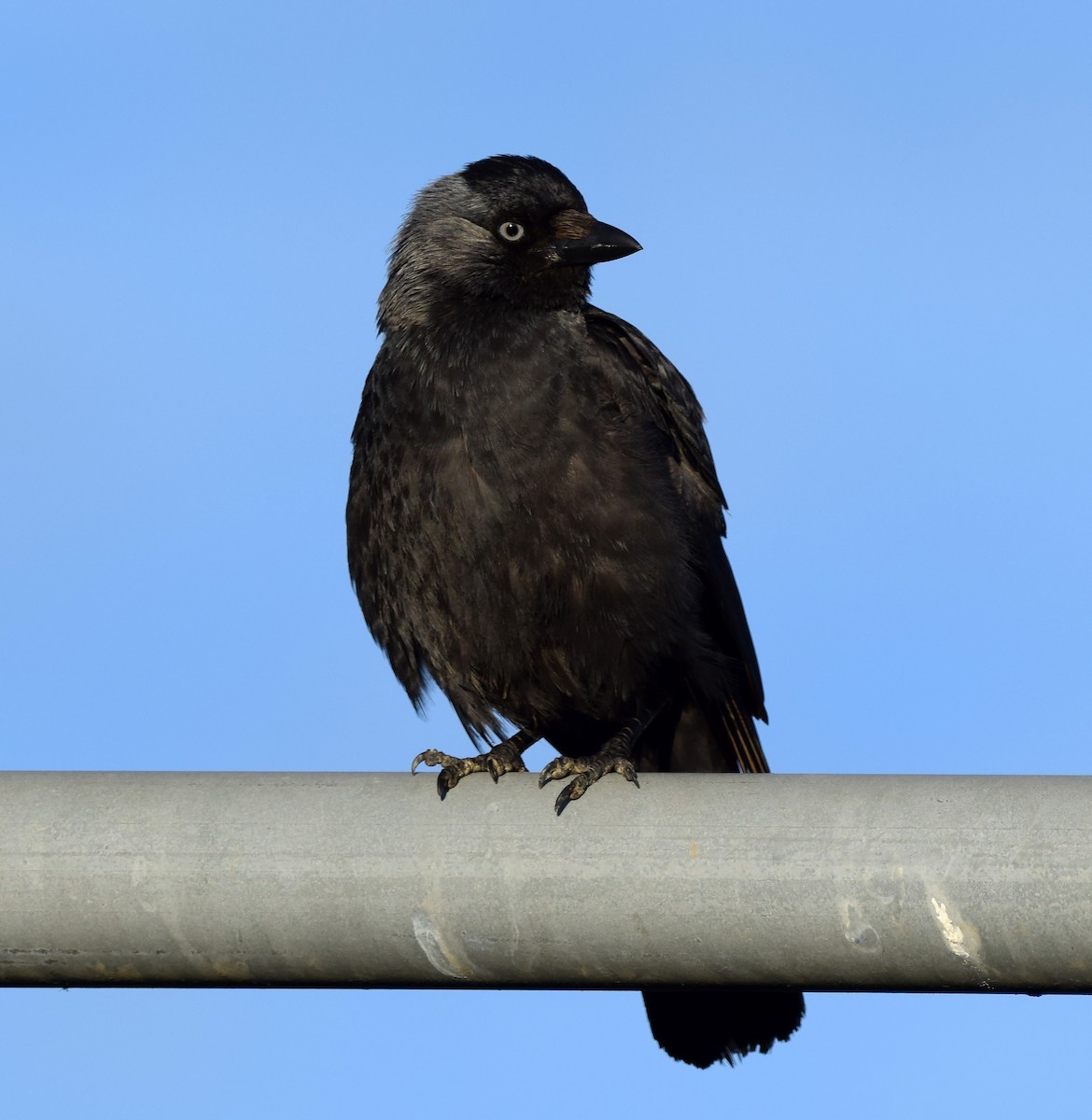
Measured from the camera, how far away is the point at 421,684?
5.55 m

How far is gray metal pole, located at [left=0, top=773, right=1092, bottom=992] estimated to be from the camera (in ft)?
7.50

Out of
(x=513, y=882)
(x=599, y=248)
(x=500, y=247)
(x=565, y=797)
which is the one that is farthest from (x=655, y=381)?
(x=513, y=882)

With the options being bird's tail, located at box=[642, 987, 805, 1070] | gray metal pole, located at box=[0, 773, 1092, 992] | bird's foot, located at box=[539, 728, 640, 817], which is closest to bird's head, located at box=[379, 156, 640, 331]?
bird's foot, located at box=[539, 728, 640, 817]

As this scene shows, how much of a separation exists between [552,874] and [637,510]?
2.79 meters

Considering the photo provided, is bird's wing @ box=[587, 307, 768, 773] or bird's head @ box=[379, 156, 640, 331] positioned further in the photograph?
bird's head @ box=[379, 156, 640, 331]

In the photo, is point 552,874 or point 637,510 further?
point 637,510

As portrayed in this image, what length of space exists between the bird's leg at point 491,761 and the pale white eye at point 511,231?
1.70 meters

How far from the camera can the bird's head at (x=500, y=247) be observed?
225 inches

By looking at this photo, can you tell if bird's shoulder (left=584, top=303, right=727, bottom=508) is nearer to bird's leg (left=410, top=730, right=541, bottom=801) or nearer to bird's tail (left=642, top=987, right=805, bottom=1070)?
bird's leg (left=410, top=730, right=541, bottom=801)

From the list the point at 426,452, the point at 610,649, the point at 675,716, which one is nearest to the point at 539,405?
the point at 426,452

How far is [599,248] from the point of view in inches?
227

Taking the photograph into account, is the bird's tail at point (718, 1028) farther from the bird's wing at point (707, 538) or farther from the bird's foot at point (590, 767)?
the bird's wing at point (707, 538)

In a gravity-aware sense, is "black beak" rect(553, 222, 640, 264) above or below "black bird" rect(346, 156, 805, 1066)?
above

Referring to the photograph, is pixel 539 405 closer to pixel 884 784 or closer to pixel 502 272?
pixel 502 272
